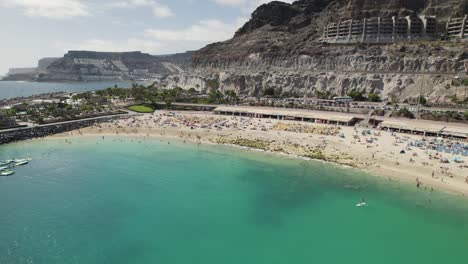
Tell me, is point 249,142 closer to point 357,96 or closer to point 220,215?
point 220,215

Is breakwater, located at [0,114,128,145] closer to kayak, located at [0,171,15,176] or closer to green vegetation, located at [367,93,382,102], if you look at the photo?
kayak, located at [0,171,15,176]

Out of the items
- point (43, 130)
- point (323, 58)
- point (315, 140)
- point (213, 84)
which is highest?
point (323, 58)

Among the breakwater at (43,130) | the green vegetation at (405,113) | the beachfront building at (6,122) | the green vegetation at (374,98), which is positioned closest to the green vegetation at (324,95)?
the green vegetation at (374,98)

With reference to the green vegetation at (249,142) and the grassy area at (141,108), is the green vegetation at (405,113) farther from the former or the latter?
the grassy area at (141,108)

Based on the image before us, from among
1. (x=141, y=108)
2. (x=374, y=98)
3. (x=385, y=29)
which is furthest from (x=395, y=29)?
(x=141, y=108)

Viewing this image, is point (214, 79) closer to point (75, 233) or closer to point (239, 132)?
point (239, 132)

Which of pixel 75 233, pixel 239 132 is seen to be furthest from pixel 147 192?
pixel 239 132
